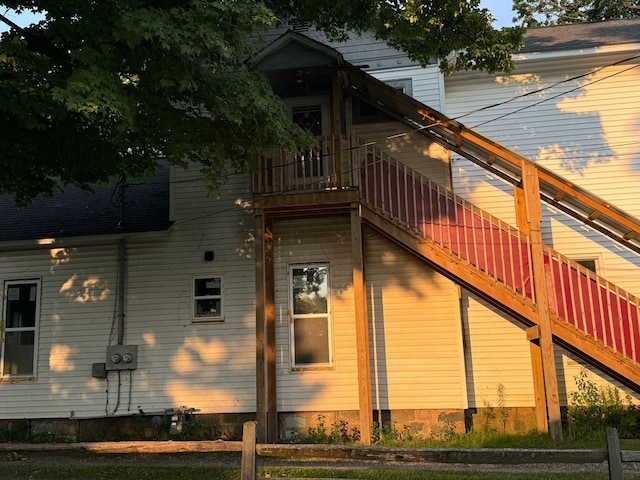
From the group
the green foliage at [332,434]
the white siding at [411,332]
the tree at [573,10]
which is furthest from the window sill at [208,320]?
the tree at [573,10]

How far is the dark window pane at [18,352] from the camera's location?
11.9m

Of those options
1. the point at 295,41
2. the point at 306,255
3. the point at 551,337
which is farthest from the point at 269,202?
the point at 551,337

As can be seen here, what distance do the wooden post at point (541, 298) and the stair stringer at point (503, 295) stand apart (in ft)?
0.52

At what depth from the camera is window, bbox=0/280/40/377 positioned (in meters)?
12.0

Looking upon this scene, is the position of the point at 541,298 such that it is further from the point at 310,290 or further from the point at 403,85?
the point at 403,85

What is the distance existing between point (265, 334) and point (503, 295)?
4.12 metres

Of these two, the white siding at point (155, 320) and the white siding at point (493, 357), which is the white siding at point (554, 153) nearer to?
the white siding at point (493, 357)

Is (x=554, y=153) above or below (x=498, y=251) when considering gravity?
above

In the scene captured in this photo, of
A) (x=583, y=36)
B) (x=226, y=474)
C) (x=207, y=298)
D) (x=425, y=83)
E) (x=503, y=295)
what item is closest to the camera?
(x=226, y=474)

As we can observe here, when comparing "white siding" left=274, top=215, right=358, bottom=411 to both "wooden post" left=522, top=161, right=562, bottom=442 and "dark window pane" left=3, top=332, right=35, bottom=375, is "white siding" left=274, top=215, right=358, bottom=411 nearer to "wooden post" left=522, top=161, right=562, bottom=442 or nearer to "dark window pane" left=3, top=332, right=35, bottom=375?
"wooden post" left=522, top=161, right=562, bottom=442

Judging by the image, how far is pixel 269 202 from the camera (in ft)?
33.5

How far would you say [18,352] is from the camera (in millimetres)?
12016

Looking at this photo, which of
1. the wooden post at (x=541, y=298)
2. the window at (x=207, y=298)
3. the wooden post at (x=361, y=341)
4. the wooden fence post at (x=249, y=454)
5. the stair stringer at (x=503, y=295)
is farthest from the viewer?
the window at (x=207, y=298)

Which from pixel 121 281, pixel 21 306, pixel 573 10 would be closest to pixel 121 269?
pixel 121 281
